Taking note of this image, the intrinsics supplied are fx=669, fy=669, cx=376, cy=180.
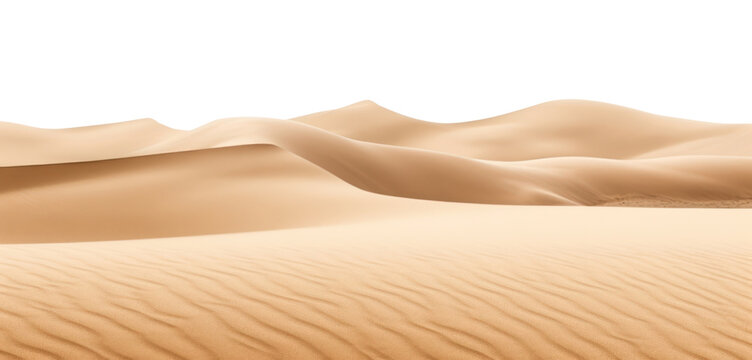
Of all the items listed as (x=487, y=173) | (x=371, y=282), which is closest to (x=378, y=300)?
(x=371, y=282)

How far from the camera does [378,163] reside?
2623 cm

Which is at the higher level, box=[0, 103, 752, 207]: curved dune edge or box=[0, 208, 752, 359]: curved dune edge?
box=[0, 103, 752, 207]: curved dune edge

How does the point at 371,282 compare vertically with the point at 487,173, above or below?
below

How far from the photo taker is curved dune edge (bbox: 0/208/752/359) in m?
3.81

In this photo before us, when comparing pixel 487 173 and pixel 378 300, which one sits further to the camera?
pixel 487 173

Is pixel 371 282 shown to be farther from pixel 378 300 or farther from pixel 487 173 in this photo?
pixel 487 173

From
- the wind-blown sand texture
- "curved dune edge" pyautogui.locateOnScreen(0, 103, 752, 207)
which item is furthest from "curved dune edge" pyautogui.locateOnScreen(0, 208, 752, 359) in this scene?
"curved dune edge" pyautogui.locateOnScreen(0, 103, 752, 207)

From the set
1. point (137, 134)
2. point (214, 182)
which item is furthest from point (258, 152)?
point (137, 134)

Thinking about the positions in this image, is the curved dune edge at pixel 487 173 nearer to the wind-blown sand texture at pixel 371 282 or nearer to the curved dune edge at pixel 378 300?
the wind-blown sand texture at pixel 371 282

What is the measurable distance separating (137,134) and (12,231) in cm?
6243

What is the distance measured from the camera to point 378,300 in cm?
458

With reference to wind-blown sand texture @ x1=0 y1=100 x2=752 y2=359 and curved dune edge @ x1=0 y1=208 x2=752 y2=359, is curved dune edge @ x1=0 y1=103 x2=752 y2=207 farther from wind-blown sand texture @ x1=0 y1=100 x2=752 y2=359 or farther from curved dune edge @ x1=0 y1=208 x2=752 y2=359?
curved dune edge @ x1=0 y1=208 x2=752 y2=359

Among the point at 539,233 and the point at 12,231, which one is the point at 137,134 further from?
the point at 539,233

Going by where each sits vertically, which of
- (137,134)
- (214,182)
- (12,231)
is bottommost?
(12,231)
